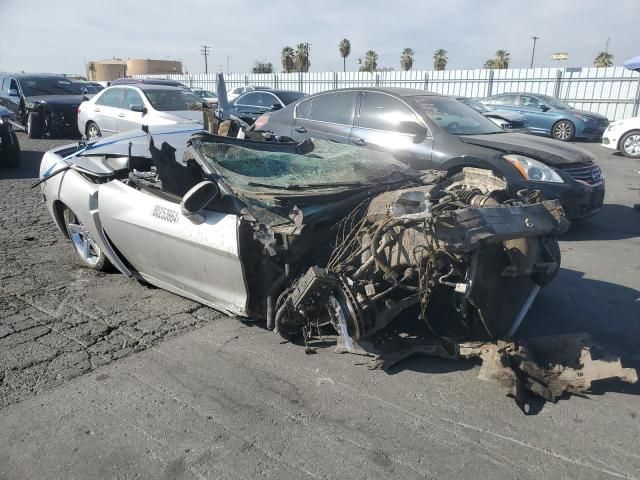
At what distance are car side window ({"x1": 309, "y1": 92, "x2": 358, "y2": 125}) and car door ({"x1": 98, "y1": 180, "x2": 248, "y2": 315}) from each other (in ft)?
11.8

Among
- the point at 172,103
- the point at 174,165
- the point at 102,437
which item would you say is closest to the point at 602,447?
the point at 102,437

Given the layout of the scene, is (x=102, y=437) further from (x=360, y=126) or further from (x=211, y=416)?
(x=360, y=126)

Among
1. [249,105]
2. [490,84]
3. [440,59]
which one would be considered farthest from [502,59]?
[249,105]

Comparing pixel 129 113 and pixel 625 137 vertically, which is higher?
pixel 129 113

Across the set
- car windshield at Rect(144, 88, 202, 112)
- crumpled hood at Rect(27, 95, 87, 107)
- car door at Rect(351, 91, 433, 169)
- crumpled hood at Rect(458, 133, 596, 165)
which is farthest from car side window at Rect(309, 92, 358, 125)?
crumpled hood at Rect(27, 95, 87, 107)

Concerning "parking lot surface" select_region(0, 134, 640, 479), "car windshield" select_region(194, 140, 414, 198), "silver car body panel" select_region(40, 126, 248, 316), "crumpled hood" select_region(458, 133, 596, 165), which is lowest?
"parking lot surface" select_region(0, 134, 640, 479)

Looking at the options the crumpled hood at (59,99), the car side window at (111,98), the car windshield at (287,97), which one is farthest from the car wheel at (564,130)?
the crumpled hood at (59,99)

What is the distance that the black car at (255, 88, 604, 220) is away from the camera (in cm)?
594

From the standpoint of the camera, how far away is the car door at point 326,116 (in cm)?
695

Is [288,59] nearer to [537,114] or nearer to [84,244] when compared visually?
[537,114]

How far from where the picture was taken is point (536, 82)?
2283cm

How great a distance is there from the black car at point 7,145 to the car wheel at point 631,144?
577 inches

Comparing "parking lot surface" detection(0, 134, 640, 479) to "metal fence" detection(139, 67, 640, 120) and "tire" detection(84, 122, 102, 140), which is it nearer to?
"tire" detection(84, 122, 102, 140)

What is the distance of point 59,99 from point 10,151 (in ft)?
17.3
